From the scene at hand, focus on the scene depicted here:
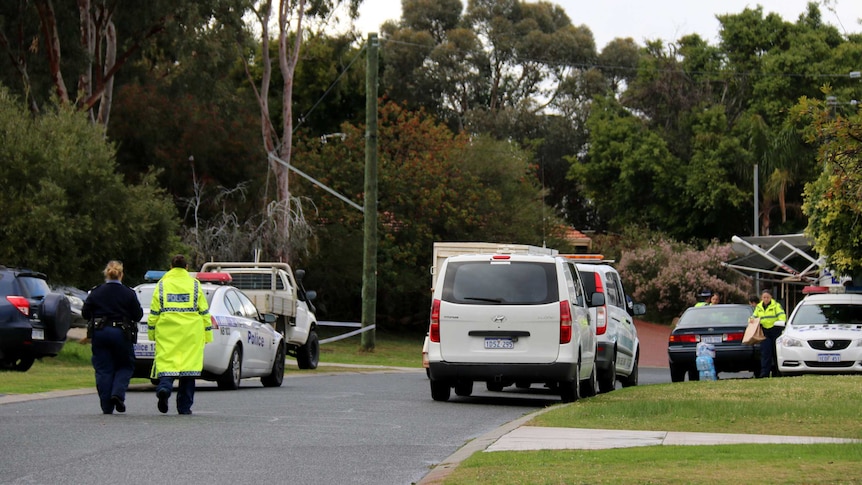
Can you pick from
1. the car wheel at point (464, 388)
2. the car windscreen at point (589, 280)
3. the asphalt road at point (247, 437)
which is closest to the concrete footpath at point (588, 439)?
the asphalt road at point (247, 437)

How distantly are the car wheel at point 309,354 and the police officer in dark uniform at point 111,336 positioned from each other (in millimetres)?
13373

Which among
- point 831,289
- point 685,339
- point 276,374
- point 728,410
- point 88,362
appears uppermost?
point 831,289

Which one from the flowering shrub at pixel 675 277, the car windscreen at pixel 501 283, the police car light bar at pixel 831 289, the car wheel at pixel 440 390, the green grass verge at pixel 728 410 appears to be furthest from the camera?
the flowering shrub at pixel 675 277

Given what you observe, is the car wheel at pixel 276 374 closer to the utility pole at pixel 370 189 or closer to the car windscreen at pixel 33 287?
the car windscreen at pixel 33 287

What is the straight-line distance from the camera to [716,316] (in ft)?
89.6

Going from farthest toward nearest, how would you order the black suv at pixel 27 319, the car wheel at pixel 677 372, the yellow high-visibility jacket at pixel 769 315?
1. the car wheel at pixel 677 372
2. the yellow high-visibility jacket at pixel 769 315
3. the black suv at pixel 27 319

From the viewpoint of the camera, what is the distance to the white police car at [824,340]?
25266mm

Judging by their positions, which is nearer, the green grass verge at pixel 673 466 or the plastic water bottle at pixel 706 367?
the green grass verge at pixel 673 466

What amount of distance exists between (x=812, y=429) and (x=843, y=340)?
1191 centimetres

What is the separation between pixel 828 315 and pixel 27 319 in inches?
569

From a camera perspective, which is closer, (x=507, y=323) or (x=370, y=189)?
(x=507, y=323)

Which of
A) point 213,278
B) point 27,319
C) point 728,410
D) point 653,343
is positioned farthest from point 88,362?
point 653,343

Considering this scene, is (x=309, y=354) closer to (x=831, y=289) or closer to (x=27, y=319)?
(x=27, y=319)

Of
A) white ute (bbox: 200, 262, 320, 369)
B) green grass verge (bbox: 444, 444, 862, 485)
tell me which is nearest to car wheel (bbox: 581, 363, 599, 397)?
green grass verge (bbox: 444, 444, 862, 485)
